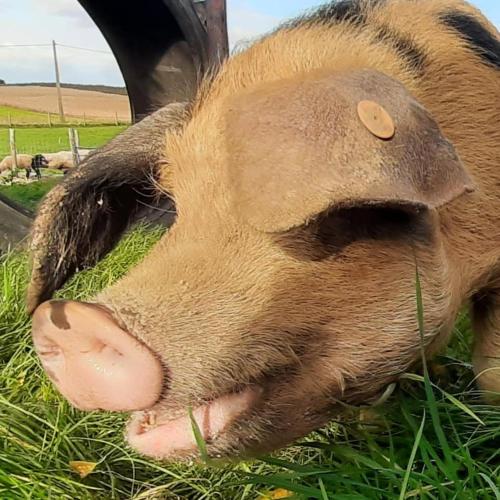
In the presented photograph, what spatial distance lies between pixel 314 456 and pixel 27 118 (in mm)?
30092

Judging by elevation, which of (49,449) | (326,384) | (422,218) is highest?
(422,218)

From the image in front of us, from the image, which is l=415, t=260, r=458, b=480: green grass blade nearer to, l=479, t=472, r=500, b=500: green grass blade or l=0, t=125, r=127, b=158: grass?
l=479, t=472, r=500, b=500: green grass blade

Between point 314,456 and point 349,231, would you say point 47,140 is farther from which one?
point 349,231

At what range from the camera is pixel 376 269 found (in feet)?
6.21

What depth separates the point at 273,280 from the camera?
69.9 inches

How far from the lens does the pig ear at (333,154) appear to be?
148 centimetres

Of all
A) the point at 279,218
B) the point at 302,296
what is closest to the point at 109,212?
the point at 302,296

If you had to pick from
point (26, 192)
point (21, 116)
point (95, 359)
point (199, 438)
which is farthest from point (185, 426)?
point (21, 116)

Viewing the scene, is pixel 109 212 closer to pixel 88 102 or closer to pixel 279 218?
pixel 279 218

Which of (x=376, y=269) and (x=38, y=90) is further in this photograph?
(x=38, y=90)

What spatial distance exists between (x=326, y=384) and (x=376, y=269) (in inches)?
11.2

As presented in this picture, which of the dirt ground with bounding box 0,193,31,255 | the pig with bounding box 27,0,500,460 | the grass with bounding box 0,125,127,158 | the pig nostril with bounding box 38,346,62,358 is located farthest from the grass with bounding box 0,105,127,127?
the pig nostril with bounding box 38,346,62,358

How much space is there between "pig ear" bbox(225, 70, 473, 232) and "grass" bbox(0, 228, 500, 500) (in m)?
0.51

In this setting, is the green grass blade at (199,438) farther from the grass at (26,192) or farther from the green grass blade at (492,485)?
the grass at (26,192)
